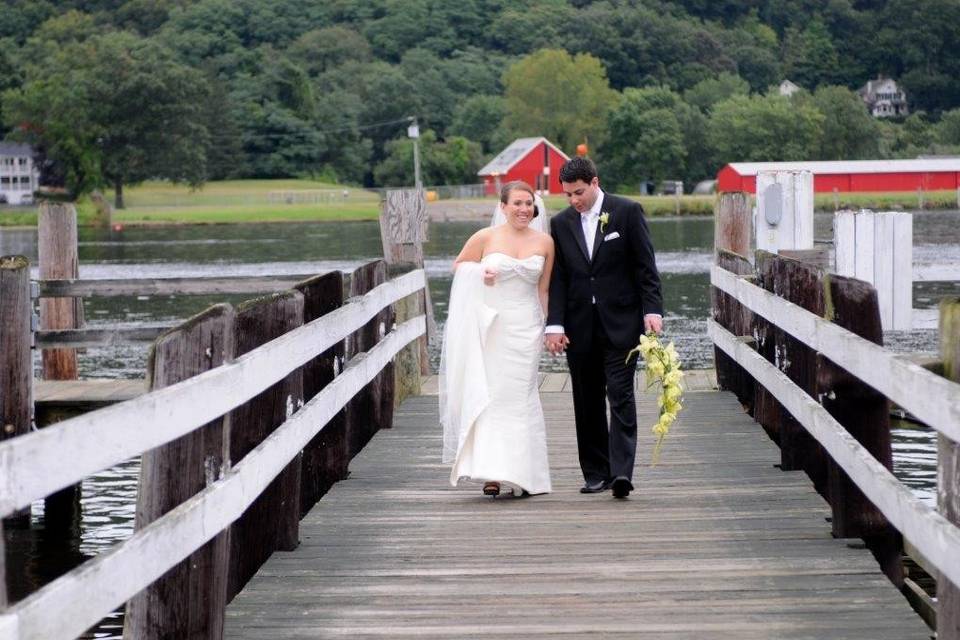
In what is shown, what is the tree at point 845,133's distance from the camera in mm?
149875

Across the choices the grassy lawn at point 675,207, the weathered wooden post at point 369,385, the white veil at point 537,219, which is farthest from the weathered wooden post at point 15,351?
the grassy lawn at point 675,207

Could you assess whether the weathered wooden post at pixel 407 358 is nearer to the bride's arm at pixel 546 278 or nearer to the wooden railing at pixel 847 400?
the wooden railing at pixel 847 400

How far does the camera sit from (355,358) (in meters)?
9.56

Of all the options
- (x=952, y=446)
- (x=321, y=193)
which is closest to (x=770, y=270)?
(x=952, y=446)

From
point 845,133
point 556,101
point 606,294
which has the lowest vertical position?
point 606,294

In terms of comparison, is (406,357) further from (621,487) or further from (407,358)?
(621,487)

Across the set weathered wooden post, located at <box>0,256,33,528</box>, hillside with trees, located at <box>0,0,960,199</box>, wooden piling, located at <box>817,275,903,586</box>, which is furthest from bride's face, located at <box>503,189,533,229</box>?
hillside with trees, located at <box>0,0,960,199</box>

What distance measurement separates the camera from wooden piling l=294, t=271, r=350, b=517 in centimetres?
841

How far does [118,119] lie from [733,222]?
12314 cm

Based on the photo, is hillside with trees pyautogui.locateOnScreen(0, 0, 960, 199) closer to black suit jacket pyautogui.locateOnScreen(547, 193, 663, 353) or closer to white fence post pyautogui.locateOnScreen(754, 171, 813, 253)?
white fence post pyautogui.locateOnScreen(754, 171, 813, 253)

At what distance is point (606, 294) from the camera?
8898mm

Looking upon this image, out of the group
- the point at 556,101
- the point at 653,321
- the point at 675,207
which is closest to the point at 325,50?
the point at 556,101

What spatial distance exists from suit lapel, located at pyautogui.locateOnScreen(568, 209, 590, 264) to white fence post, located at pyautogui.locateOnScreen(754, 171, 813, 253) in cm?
363

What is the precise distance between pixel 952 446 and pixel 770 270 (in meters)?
4.59
